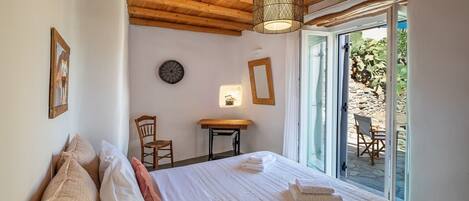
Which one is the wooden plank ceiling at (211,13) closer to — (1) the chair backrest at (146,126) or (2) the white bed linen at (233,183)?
(1) the chair backrest at (146,126)

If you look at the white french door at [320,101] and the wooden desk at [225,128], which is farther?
the wooden desk at [225,128]

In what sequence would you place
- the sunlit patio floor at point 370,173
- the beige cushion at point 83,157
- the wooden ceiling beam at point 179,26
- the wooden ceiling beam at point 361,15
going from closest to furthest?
the beige cushion at point 83,157 < the sunlit patio floor at point 370,173 < the wooden ceiling beam at point 361,15 < the wooden ceiling beam at point 179,26

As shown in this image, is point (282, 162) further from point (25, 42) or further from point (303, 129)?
point (25, 42)

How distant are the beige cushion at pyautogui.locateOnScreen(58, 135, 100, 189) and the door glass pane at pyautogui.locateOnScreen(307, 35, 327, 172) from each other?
275 centimetres

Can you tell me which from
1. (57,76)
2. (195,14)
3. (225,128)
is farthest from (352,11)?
(57,76)

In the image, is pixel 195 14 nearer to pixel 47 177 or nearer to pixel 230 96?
pixel 230 96

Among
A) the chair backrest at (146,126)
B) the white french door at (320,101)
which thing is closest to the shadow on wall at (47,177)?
the chair backrest at (146,126)

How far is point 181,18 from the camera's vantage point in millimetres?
3885

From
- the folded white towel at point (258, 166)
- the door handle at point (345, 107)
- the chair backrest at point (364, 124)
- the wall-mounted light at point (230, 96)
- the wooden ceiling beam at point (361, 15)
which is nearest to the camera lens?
the folded white towel at point (258, 166)

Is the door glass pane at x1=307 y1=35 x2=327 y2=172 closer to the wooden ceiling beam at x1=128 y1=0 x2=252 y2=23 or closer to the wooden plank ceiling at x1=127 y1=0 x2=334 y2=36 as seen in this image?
the wooden plank ceiling at x1=127 y1=0 x2=334 y2=36

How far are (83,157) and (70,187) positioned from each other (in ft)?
1.98

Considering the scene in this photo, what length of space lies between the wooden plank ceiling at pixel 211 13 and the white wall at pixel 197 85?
0.63 ft

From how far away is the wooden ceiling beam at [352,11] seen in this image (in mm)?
2496

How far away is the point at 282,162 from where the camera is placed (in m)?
2.56
